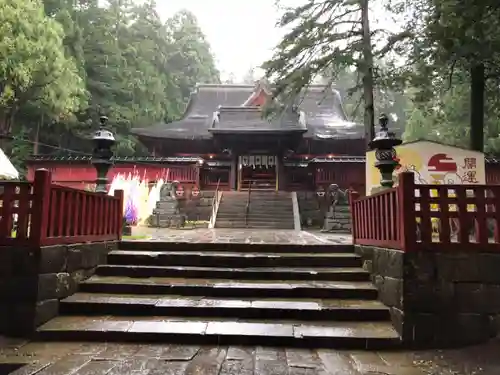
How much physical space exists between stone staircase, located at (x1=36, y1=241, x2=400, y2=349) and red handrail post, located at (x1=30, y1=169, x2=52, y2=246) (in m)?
0.97

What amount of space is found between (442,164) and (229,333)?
6343 millimetres

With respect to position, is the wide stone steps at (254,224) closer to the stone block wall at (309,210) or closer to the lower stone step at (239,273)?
the stone block wall at (309,210)

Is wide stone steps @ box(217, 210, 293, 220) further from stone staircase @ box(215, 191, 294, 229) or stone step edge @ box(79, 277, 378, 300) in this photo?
stone step edge @ box(79, 277, 378, 300)

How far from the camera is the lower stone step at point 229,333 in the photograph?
3930mm

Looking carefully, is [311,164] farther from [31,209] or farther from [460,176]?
[31,209]

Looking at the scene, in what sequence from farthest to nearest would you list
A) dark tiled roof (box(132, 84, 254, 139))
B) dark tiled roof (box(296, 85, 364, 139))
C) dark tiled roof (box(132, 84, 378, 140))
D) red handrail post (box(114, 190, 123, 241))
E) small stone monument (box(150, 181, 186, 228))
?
dark tiled roof (box(132, 84, 254, 139)), dark tiled roof (box(132, 84, 378, 140)), dark tiled roof (box(296, 85, 364, 139)), small stone monument (box(150, 181, 186, 228)), red handrail post (box(114, 190, 123, 241))

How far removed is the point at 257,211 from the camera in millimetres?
14781

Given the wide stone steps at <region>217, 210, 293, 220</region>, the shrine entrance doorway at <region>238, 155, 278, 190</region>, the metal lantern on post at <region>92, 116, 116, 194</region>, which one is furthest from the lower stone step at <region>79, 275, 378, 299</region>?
the shrine entrance doorway at <region>238, 155, 278, 190</region>

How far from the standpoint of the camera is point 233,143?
19.1 meters

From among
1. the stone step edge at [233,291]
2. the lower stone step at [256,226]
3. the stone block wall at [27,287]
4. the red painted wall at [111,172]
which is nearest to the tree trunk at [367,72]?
the lower stone step at [256,226]

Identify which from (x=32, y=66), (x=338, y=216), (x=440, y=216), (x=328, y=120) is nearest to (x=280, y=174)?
(x=328, y=120)

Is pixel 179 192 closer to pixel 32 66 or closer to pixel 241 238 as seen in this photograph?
pixel 32 66

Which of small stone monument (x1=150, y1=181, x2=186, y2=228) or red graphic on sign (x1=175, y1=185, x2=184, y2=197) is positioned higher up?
red graphic on sign (x1=175, y1=185, x2=184, y2=197)

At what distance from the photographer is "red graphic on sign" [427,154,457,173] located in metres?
7.84
